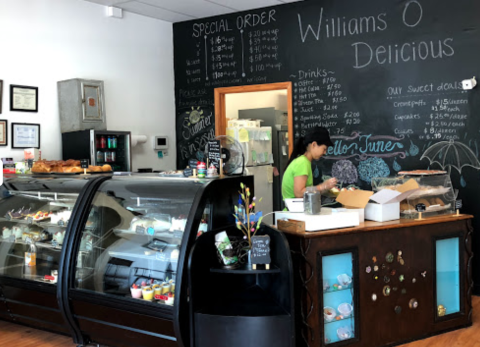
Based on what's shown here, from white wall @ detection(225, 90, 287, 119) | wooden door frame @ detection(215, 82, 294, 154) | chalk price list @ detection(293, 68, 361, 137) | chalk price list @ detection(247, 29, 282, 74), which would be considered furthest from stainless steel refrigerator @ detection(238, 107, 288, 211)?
chalk price list @ detection(293, 68, 361, 137)

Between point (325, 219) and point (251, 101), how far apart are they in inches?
211

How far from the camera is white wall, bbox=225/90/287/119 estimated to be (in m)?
8.28

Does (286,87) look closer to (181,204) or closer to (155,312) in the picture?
(181,204)

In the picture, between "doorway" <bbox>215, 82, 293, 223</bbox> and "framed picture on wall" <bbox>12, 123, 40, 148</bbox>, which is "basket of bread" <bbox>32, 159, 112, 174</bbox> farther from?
"doorway" <bbox>215, 82, 293, 223</bbox>

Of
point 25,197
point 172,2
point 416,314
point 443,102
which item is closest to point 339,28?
point 443,102

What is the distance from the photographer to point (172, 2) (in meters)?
5.88

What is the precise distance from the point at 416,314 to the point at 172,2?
4.10m

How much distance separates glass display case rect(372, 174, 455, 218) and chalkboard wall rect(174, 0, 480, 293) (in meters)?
0.94

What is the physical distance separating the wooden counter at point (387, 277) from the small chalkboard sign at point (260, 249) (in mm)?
358

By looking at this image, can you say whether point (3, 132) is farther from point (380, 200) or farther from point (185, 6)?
point (380, 200)

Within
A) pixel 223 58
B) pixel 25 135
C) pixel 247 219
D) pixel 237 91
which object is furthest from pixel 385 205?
pixel 25 135

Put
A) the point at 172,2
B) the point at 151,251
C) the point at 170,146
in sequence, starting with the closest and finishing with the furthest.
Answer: the point at 151,251 < the point at 172,2 < the point at 170,146

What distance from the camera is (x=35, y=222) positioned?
3938 mm

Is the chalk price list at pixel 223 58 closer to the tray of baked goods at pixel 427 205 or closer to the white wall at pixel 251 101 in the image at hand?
the white wall at pixel 251 101
